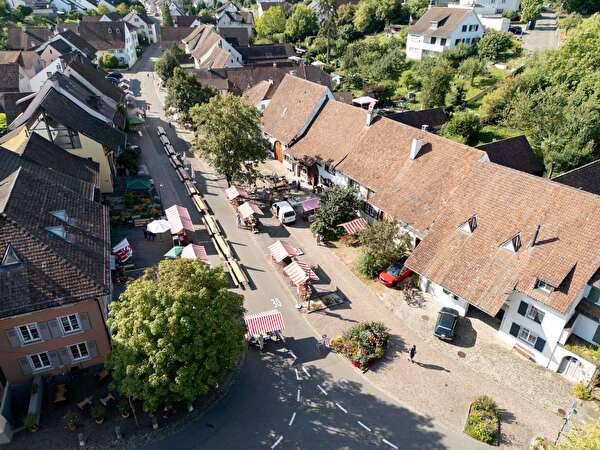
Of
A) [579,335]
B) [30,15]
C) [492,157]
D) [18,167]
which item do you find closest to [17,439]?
[18,167]

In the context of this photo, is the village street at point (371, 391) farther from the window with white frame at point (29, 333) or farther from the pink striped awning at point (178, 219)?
the window with white frame at point (29, 333)

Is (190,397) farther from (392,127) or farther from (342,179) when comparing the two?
(392,127)

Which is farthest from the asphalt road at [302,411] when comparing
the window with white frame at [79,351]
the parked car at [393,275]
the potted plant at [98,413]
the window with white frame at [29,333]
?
the window with white frame at [29,333]

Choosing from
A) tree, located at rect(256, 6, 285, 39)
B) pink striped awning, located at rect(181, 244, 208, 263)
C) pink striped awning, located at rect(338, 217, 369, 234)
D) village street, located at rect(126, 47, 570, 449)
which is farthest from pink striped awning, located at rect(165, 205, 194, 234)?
tree, located at rect(256, 6, 285, 39)

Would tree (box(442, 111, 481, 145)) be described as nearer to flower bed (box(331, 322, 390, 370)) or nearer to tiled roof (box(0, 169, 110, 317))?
flower bed (box(331, 322, 390, 370))

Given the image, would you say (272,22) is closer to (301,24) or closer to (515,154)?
(301,24)
